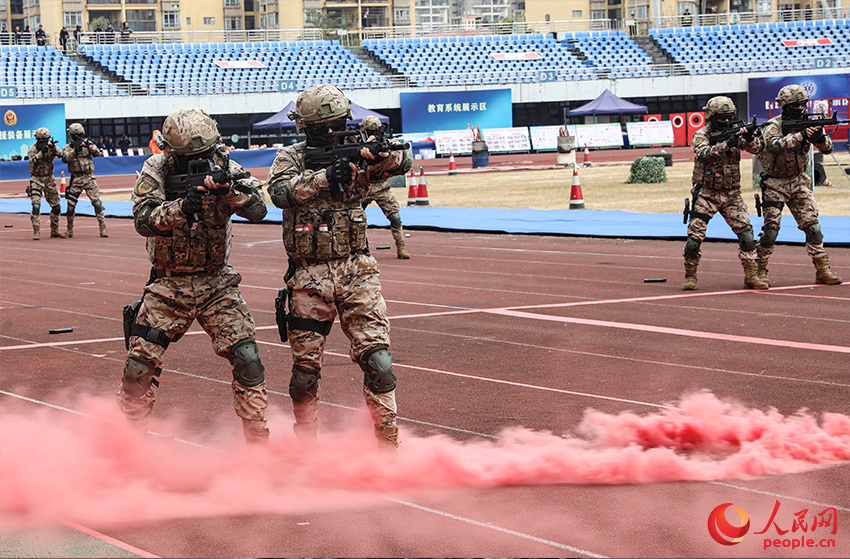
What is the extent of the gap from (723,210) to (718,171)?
45 centimetres

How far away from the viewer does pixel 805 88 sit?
45.1 metres

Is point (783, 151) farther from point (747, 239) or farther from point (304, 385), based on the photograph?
point (304, 385)

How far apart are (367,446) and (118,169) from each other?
3792cm

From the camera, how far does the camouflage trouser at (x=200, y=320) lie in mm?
5555

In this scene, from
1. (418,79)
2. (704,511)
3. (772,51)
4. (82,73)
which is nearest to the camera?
(704,511)

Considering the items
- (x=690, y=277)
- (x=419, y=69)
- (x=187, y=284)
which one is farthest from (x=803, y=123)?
A: (x=419, y=69)

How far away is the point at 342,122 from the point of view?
5.67 m

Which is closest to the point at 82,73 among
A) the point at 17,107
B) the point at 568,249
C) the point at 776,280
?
the point at 17,107

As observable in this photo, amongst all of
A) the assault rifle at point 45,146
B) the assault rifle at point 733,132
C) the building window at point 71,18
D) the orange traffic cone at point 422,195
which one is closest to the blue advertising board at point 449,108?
the orange traffic cone at point 422,195

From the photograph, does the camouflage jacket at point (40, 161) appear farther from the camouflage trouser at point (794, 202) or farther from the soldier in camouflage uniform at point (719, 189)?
the camouflage trouser at point (794, 202)

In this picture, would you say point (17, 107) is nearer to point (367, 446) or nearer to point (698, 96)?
point (698, 96)

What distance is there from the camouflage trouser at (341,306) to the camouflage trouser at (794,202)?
7076 millimetres

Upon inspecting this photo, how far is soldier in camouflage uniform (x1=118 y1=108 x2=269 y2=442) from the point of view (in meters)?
5.49

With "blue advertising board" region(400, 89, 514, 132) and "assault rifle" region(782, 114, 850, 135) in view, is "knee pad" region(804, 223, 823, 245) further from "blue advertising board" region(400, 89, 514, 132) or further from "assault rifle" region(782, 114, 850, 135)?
"blue advertising board" region(400, 89, 514, 132)
